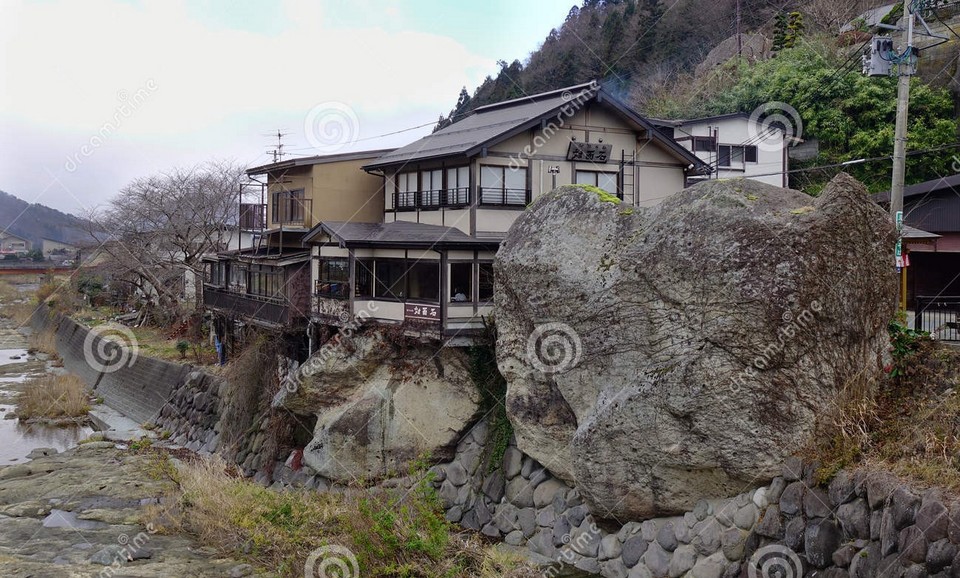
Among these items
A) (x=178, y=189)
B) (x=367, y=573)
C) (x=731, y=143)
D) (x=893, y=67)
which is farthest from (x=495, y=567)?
(x=178, y=189)

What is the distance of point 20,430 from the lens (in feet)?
117

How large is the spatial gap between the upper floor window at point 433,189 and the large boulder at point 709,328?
703 cm

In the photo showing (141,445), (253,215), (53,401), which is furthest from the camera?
(253,215)

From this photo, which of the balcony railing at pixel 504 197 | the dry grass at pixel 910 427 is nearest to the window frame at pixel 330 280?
the balcony railing at pixel 504 197

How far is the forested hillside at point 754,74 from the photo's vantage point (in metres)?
34.2

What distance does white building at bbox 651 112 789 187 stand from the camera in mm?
37062

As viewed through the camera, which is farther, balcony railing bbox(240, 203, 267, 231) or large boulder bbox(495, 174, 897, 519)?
balcony railing bbox(240, 203, 267, 231)

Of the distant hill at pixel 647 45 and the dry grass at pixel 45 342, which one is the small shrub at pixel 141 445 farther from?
the distant hill at pixel 647 45

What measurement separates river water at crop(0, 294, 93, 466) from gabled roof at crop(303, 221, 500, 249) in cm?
1659

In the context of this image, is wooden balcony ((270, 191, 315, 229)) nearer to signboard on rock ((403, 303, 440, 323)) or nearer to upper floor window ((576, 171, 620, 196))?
signboard on rock ((403, 303, 440, 323))

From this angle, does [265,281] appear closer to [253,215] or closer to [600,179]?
[253,215]

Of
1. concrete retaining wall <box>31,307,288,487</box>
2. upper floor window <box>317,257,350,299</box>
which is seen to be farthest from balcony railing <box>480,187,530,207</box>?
concrete retaining wall <box>31,307,288,487</box>

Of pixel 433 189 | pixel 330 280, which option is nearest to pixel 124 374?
pixel 330 280

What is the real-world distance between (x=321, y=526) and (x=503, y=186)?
41.3 ft
